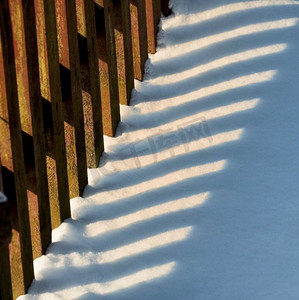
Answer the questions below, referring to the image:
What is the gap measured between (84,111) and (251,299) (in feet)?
4.12

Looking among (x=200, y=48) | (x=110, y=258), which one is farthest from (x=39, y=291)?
(x=200, y=48)

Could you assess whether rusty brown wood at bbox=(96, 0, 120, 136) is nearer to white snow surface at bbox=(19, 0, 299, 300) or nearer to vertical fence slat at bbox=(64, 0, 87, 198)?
white snow surface at bbox=(19, 0, 299, 300)

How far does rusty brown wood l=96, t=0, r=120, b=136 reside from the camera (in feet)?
15.5

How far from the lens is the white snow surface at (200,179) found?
397cm

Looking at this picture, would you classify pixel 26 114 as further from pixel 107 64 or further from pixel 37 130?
pixel 107 64

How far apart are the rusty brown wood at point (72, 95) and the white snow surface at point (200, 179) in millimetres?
118

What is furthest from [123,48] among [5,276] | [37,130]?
[5,276]

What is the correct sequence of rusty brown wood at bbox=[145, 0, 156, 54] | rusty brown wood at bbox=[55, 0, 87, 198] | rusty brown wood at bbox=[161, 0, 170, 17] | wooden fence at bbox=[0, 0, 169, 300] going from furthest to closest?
rusty brown wood at bbox=[161, 0, 170, 17] → rusty brown wood at bbox=[145, 0, 156, 54] → rusty brown wood at bbox=[55, 0, 87, 198] → wooden fence at bbox=[0, 0, 169, 300]

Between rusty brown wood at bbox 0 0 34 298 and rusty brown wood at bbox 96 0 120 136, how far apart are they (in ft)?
3.33

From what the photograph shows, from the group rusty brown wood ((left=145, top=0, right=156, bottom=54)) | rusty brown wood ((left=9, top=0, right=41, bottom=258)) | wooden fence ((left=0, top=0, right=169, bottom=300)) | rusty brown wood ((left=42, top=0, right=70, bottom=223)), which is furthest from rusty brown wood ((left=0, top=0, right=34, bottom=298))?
rusty brown wood ((left=145, top=0, right=156, bottom=54))

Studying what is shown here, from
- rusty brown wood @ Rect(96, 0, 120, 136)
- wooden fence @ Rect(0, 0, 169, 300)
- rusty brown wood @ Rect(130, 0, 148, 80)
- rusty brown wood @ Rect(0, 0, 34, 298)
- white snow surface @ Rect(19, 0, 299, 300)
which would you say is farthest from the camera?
rusty brown wood @ Rect(130, 0, 148, 80)

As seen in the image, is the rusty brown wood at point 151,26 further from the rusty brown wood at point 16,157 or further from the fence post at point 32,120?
the rusty brown wood at point 16,157

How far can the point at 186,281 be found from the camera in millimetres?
3938

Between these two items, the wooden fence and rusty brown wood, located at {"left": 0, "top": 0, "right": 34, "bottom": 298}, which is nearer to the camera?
rusty brown wood, located at {"left": 0, "top": 0, "right": 34, "bottom": 298}
